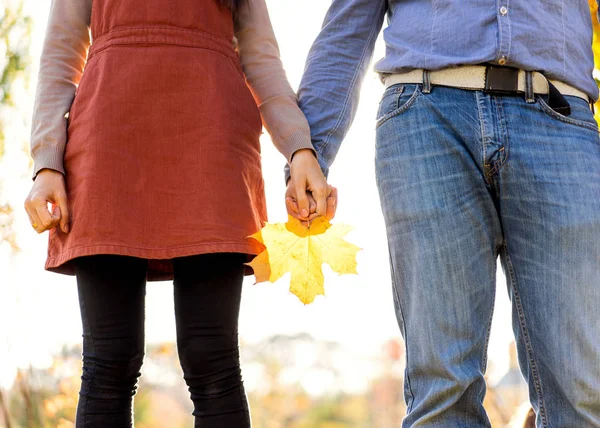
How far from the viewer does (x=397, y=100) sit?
1.61m

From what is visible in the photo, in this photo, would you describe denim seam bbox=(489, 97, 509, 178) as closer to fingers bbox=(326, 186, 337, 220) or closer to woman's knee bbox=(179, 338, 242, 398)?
fingers bbox=(326, 186, 337, 220)

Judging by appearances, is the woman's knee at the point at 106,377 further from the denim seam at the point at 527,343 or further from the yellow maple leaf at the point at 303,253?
the denim seam at the point at 527,343

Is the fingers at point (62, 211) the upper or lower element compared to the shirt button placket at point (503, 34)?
lower

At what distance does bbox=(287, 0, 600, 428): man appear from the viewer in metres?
1.45

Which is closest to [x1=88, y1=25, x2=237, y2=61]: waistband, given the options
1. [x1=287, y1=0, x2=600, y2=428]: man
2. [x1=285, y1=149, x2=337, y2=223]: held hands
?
[x1=285, y1=149, x2=337, y2=223]: held hands

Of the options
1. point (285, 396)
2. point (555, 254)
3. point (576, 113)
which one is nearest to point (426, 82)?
point (576, 113)

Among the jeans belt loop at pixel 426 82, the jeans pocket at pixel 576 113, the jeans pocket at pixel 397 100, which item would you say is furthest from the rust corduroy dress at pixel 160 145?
the jeans pocket at pixel 576 113

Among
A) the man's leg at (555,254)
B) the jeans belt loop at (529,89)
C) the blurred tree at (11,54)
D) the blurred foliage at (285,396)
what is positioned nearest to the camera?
the man's leg at (555,254)

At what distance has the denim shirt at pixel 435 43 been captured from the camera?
60.9 inches

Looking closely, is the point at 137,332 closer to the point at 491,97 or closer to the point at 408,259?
the point at 408,259

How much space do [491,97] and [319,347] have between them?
20.0 feet

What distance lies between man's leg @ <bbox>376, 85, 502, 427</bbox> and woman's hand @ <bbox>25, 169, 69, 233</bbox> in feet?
2.37

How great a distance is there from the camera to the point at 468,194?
4.99 ft

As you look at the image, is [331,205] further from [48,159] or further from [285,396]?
[285,396]
